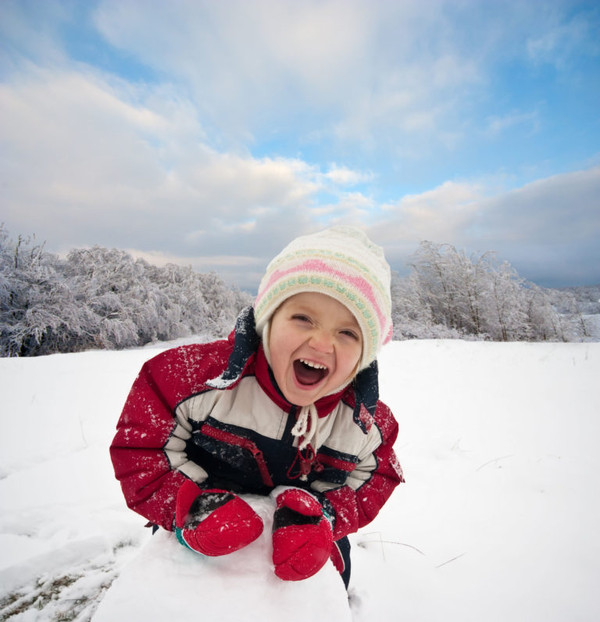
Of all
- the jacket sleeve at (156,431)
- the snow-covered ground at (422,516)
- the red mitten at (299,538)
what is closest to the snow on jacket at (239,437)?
the jacket sleeve at (156,431)

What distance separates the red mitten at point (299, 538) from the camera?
3.12 ft

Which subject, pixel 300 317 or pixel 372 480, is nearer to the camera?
pixel 300 317

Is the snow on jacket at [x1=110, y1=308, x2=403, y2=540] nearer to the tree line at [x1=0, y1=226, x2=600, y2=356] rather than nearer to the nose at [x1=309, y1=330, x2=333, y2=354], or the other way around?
the nose at [x1=309, y1=330, x2=333, y2=354]

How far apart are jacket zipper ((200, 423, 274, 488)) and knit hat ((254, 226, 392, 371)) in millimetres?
439

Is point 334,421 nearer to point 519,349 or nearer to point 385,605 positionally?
point 385,605

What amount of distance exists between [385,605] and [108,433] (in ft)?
9.01

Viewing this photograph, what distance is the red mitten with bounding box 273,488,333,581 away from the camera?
951 millimetres

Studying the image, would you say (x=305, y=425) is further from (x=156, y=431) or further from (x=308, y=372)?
(x=156, y=431)

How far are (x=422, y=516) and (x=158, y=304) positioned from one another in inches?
725

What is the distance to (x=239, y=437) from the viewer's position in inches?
52.9

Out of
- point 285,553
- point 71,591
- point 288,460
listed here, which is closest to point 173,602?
point 285,553

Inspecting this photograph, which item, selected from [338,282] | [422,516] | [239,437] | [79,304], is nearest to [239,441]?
[239,437]

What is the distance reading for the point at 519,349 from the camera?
25.3ft

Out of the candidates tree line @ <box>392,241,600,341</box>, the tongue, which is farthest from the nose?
tree line @ <box>392,241,600,341</box>
